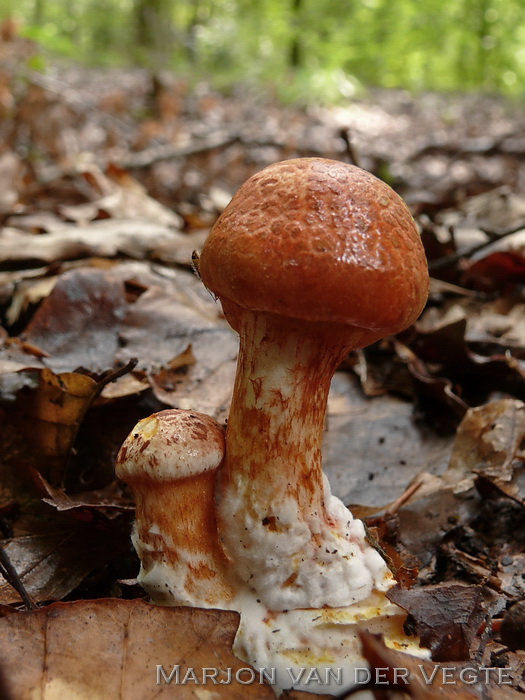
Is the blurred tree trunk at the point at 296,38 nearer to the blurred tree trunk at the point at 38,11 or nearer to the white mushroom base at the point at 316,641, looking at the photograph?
the blurred tree trunk at the point at 38,11

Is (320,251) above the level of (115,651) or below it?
above

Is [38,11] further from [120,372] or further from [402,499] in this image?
[402,499]

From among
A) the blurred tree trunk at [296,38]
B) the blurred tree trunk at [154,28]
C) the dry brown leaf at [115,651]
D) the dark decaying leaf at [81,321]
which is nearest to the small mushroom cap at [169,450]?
the dry brown leaf at [115,651]

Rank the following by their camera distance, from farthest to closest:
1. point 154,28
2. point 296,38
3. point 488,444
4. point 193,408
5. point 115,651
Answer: point 154,28 < point 296,38 < point 193,408 < point 488,444 < point 115,651

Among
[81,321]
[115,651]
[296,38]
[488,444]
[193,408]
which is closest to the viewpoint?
[115,651]

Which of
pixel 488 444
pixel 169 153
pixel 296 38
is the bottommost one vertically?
pixel 488 444

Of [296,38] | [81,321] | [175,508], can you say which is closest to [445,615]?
[175,508]

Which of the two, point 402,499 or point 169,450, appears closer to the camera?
point 169,450
